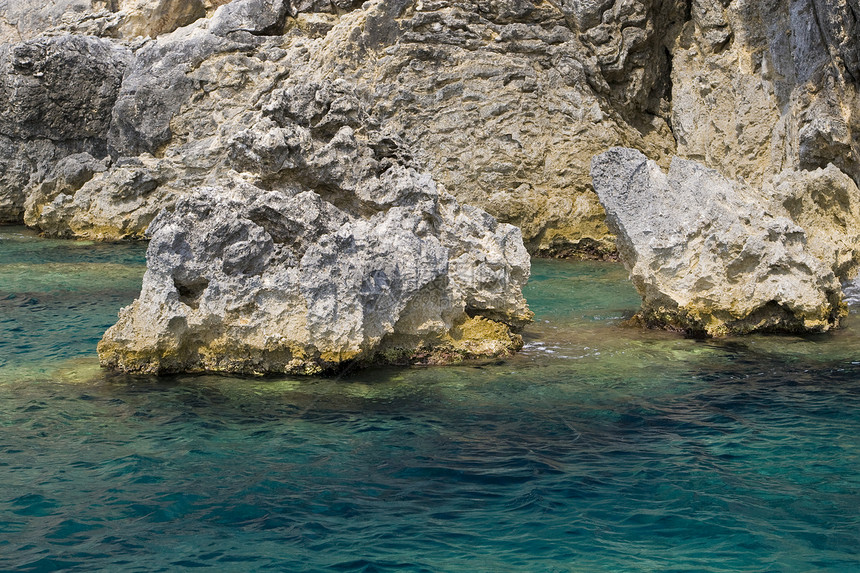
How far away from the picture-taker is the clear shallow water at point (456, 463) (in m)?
4.65

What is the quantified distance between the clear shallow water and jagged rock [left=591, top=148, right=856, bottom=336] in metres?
0.39

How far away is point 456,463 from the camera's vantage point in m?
5.79

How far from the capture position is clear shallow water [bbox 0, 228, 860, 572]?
4.65 metres

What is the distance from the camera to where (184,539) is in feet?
15.5

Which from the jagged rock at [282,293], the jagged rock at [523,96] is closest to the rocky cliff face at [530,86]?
the jagged rock at [523,96]

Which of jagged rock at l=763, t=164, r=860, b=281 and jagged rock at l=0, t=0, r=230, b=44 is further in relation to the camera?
jagged rock at l=0, t=0, r=230, b=44

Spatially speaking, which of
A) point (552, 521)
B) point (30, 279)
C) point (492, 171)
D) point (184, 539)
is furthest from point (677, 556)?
point (492, 171)

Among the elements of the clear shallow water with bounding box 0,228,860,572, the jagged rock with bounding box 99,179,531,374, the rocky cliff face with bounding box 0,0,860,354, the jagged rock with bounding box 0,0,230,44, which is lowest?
the clear shallow water with bounding box 0,228,860,572

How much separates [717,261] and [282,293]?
4455 mm

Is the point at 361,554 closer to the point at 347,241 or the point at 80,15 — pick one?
the point at 347,241

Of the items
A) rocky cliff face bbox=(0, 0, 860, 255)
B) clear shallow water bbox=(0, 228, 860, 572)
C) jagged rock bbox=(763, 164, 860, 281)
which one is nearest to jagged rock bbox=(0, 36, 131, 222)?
rocky cliff face bbox=(0, 0, 860, 255)

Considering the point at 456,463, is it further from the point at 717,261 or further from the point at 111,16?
the point at 111,16

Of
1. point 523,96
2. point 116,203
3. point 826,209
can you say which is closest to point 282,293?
point 826,209

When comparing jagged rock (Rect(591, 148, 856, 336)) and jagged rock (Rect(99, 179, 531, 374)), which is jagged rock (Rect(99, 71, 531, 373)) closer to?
jagged rock (Rect(99, 179, 531, 374))
